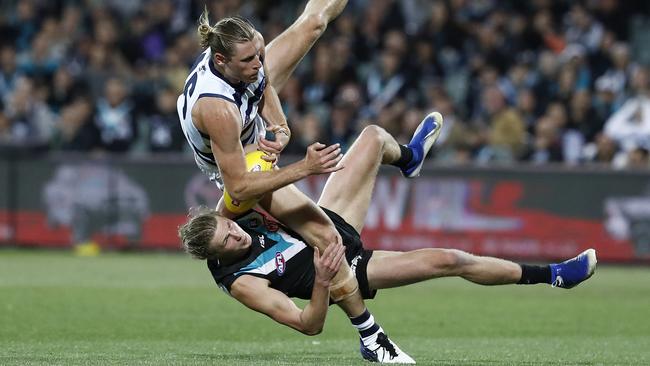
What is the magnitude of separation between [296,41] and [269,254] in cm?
190

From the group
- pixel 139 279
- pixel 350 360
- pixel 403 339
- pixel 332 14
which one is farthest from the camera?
pixel 139 279

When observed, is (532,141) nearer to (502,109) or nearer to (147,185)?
(502,109)

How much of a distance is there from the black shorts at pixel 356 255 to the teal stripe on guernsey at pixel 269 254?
16.3 inches

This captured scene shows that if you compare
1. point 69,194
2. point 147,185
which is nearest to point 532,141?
point 147,185

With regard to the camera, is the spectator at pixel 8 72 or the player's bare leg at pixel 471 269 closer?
the player's bare leg at pixel 471 269

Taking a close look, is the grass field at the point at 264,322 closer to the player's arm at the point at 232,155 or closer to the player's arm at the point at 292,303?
the player's arm at the point at 292,303

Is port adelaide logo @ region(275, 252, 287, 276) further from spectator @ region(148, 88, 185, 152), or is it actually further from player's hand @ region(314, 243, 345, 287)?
spectator @ region(148, 88, 185, 152)

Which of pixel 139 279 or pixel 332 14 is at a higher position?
pixel 332 14

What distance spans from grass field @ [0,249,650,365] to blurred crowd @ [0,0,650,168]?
2.31 meters

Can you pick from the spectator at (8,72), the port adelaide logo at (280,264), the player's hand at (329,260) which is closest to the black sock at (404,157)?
the port adelaide logo at (280,264)

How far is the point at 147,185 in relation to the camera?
721 inches

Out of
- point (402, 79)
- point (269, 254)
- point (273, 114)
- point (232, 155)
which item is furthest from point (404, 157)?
point (402, 79)

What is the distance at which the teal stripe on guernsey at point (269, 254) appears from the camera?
8469 mm

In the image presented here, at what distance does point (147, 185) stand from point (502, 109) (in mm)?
5287
